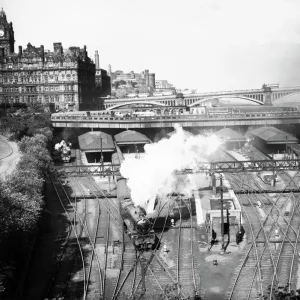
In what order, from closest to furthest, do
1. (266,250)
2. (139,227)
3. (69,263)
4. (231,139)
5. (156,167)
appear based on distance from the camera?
(69,263) < (139,227) < (266,250) < (156,167) < (231,139)

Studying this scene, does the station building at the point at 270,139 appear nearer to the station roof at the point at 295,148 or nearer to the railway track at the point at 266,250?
the station roof at the point at 295,148

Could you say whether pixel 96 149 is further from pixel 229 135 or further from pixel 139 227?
pixel 139 227

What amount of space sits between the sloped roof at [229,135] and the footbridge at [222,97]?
117 ft

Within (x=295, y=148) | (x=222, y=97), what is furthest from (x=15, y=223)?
(x=222, y=97)

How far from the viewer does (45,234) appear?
32000 mm

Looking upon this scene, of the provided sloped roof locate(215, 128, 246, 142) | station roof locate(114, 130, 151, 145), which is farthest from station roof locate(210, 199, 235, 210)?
sloped roof locate(215, 128, 246, 142)

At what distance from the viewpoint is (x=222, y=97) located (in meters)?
104

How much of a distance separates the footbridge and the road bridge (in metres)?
28.3

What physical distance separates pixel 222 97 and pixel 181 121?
3566 cm

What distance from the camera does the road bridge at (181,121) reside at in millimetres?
70125

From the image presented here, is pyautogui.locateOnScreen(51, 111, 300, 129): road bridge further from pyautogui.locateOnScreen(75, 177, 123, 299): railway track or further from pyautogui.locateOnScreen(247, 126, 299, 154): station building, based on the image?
pyautogui.locateOnScreen(75, 177, 123, 299): railway track

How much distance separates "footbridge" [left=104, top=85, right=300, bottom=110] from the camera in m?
99.9

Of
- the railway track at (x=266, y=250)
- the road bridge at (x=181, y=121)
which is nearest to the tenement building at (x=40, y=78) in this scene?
the road bridge at (x=181, y=121)

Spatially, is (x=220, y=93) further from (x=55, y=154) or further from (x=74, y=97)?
(x=55, y=154)
